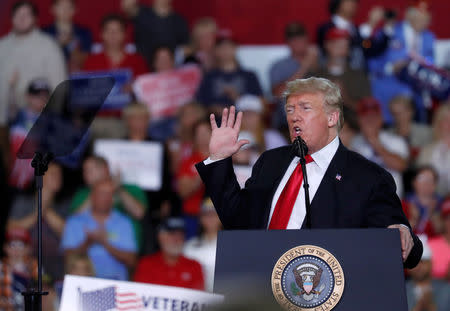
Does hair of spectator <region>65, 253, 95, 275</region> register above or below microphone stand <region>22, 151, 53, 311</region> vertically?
below

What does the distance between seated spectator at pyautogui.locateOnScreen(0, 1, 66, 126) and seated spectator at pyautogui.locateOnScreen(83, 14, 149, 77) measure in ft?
1.06

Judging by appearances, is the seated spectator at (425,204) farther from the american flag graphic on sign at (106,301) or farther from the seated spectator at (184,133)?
the american flag graphic on sign at (106,301)

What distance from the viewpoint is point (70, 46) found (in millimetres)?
8508

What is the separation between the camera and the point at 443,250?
6895 mm

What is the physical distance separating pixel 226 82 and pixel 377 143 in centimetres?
161

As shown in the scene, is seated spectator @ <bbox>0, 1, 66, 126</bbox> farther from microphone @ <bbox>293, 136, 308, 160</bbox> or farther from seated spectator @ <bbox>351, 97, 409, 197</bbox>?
microphone @ <bbox>293, 136, 308, 160</bbox>

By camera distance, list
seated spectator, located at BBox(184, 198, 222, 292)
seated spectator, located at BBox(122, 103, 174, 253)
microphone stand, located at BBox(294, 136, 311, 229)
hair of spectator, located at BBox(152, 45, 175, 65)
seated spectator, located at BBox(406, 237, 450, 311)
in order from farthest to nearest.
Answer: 1. hair of spectator, located at BBox(152, 45, 175, 65)
2. seated spectator, located at BBox(122, 103, 174, 253)
3. seated spectator, located at BBox(184, 198, 222, 292)
4. seated spectator, located at BBox(406, 237, 450, 311)
5. microphone stand, located at BBox(294, 136, 311, 229)

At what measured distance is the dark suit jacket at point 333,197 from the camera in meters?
3.31

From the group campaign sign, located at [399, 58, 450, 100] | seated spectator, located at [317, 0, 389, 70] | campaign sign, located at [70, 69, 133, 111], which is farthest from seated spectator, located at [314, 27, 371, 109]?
campaign sign, located at [70, 69, 133, 111]

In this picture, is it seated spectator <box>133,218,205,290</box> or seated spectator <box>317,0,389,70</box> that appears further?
seated spectator <box>317,0,389,70</box>

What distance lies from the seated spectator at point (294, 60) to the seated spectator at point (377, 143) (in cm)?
76

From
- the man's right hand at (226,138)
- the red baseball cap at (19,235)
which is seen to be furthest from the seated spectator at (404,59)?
the man's right hand at (226,138)

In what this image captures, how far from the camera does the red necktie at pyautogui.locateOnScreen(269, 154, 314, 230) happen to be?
11.0 feet

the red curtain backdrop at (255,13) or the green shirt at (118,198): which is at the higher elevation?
the red curtain backdrop at (255,13)
